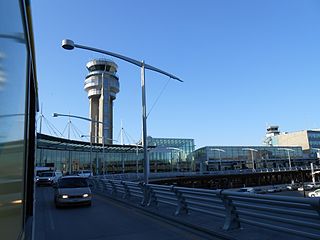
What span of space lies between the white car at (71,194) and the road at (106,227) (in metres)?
1.53

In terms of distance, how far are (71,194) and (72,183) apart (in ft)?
5.95

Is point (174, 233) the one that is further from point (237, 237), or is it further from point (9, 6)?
point (9, 6)

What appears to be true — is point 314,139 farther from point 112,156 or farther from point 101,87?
point 101,87

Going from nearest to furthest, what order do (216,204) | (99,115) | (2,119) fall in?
1. (2,119)
2. (216,204)
3. (99,115)

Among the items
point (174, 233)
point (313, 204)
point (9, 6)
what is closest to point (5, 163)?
point (9, 6)

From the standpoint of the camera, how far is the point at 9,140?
6.66 ft

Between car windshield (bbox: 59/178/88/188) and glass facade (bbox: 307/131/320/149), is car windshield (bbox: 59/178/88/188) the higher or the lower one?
the lower one

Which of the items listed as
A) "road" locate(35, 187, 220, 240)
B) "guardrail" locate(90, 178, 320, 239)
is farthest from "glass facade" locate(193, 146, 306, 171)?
"guardrail" locate(90, 178, 320, 239)

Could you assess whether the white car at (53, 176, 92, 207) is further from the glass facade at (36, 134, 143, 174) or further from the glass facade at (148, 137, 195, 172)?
the glass facade at (148, 137, 195, 172)

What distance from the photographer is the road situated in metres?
9.27

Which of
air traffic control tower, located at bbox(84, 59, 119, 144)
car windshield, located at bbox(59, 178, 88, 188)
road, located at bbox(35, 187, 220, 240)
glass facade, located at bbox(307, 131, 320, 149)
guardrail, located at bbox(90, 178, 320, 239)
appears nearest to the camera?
guardrail, located at bbox(90, 178, 320, 239)

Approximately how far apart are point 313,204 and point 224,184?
93182mm

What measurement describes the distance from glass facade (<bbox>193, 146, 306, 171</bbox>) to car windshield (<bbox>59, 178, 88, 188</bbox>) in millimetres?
92245

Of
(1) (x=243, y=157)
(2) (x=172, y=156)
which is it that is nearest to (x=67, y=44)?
(2) (x=172, y=156)
